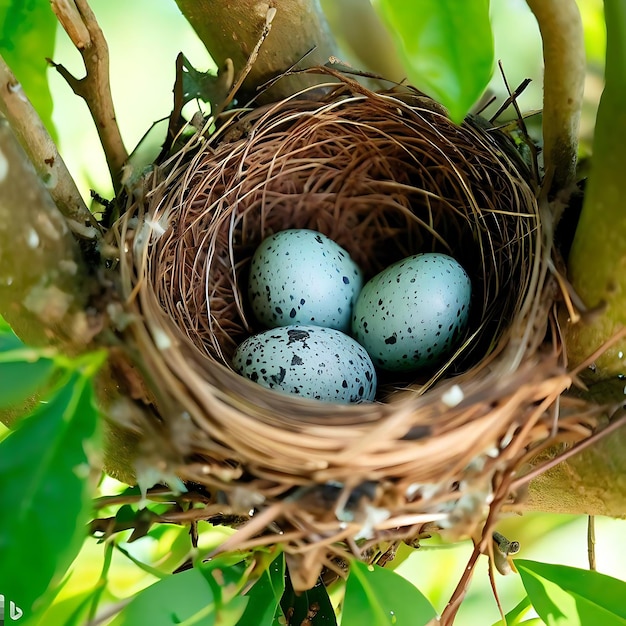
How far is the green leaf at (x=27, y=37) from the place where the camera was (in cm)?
65

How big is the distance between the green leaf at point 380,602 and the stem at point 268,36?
0.59m

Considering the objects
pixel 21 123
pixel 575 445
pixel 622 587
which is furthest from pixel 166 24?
pixel 622 587

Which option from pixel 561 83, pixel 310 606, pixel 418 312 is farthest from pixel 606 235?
pixel 310 606

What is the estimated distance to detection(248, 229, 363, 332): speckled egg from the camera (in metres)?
0.85

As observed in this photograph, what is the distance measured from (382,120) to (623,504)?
55 cm

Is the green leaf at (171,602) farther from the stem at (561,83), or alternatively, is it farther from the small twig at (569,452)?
the stem at (561,83)

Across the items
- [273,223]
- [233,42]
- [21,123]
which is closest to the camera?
[21,123]

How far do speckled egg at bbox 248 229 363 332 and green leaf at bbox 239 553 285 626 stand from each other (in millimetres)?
354

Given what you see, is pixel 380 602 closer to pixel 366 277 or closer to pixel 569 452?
pixel 569 452

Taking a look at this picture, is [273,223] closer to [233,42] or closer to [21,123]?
[233,42]

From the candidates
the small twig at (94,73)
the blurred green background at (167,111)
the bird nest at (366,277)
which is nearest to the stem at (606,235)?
the bird nest at (366,277)

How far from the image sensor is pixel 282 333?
77 centimetres

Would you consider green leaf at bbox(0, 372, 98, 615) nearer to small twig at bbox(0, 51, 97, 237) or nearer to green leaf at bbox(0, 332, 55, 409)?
green leaf at bbox(0, 332, 55, 409)

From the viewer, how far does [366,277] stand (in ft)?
3.20
